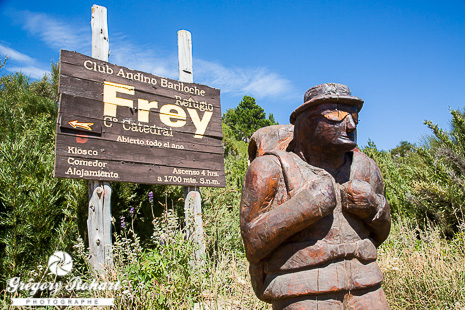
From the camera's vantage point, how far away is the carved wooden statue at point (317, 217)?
6.06 ft

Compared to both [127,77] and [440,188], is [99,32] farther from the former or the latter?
[440,188]

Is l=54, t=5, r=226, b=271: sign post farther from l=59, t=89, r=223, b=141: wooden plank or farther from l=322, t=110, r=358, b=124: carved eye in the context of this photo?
l=322, t=110, r=358, b=124: carved eye

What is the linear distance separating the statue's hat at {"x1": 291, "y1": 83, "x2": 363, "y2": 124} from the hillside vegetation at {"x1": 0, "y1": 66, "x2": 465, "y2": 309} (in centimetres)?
204

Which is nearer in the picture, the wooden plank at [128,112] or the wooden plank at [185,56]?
the wooden plank at [128,112]

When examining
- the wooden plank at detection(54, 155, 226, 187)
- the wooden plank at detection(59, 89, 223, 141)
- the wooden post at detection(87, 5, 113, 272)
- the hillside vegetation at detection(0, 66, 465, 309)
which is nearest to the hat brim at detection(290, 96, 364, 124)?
the hillside vegetation at detection(0, 66, 465, 309)

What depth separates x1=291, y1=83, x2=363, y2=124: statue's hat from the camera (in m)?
2.01

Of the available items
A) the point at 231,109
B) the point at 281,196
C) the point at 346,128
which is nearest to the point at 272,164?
the point at 281,196

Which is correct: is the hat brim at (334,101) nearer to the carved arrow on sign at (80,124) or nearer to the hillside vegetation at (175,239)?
the hillside vegetation at (175,239)

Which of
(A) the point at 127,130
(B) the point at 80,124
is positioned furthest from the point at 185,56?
(B) the point at 80,124

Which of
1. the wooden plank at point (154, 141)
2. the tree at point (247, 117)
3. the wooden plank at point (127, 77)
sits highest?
the tree at point (247, 117)

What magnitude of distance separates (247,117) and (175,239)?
19.0m

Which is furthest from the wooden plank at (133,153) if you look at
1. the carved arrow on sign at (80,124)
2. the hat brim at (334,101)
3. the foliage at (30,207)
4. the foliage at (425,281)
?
the hat brim at (334,101)

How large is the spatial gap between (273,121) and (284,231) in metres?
20.6

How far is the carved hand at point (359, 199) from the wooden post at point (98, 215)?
316 centimetres
